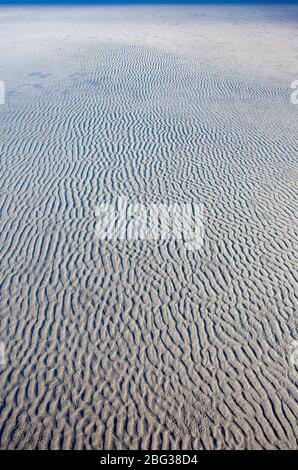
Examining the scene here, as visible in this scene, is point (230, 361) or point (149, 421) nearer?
point (149, 421)

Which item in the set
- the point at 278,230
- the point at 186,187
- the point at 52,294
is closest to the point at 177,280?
the point at 52,294

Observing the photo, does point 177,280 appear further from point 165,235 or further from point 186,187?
point 186,187

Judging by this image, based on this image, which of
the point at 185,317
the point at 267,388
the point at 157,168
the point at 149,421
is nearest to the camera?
the point at 149,421

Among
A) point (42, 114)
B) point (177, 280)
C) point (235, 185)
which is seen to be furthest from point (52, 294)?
point (42, 114)
